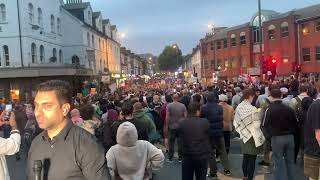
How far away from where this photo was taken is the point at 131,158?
627 cm

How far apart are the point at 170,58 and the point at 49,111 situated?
14076 centimetres

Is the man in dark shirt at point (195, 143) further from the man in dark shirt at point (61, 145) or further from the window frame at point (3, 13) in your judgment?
the window frame at point (3, 13)

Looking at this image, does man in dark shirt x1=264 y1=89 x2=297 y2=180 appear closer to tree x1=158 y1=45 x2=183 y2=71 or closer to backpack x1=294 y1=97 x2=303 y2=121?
backpack x1=294 y1=97 x2=303 y2=121

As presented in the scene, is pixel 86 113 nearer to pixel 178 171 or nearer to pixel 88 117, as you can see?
pixel 88 117

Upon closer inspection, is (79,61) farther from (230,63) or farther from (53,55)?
Result: (230,63)

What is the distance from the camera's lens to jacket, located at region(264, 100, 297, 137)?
27.8 ft

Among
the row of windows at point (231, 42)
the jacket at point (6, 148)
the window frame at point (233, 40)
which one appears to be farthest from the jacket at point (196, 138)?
the window frame at point (233, 40)

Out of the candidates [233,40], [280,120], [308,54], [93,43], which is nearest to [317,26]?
[308,54]

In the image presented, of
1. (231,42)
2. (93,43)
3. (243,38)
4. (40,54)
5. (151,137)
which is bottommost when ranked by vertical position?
(151,137)

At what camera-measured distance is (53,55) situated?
138ft

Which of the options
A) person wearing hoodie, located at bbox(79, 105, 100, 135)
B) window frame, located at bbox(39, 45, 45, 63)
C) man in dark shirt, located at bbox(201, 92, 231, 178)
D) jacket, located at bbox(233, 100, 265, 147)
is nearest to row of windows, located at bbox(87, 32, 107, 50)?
window frame, located at bbox(39, 45, 45, 63)

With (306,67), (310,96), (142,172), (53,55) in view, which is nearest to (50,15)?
(53,55)

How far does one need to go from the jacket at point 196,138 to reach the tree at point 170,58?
13282 centimetres

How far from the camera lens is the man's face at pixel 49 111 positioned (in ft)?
11.0
